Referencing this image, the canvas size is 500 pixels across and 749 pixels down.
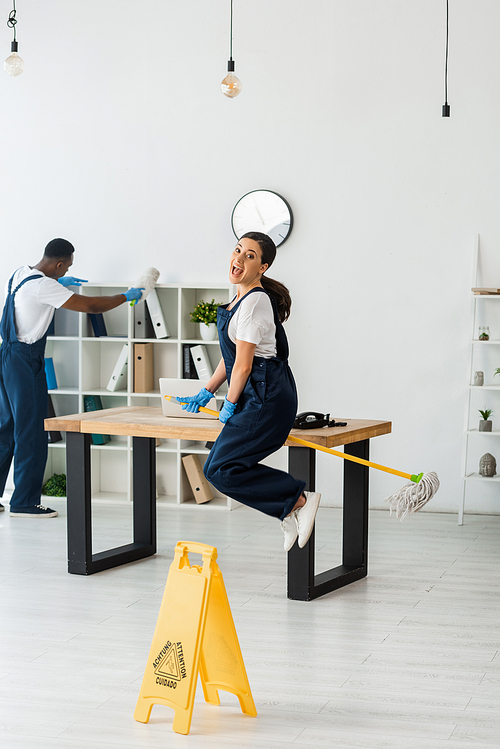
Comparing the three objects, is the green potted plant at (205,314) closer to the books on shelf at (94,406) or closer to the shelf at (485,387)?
the books on shelf at (94,406)

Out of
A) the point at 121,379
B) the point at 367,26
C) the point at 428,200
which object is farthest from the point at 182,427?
the point at 367,26

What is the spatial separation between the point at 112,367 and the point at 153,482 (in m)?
1.89

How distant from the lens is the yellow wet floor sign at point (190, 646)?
234 cm

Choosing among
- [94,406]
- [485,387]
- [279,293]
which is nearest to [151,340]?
[94,406]

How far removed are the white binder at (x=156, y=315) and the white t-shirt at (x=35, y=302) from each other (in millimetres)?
793

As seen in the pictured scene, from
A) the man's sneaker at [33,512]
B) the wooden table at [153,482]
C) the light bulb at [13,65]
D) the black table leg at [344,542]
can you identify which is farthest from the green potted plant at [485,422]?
the light bulb at [13,65]

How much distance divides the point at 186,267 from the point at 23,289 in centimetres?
127

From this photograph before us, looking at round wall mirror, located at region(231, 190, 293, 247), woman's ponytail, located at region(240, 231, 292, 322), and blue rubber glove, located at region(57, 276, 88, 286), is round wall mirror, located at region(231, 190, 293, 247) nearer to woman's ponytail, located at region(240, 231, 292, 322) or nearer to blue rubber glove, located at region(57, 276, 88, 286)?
blue rubber glove, located at region(57, 276, 88, 286)

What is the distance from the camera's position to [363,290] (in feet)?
18.3

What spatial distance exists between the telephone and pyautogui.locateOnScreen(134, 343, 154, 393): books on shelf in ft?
7.29

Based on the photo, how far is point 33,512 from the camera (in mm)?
5227

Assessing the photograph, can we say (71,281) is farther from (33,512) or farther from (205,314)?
(33,512)

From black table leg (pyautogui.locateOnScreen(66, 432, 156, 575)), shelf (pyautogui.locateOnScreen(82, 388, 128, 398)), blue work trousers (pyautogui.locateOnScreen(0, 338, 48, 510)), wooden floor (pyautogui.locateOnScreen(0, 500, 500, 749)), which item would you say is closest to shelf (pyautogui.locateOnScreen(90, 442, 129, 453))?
shelf (pyautogui.locateOnScreen(82, 388, 128, 398))

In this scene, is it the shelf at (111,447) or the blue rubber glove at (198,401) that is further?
the shelf at (111,447)
